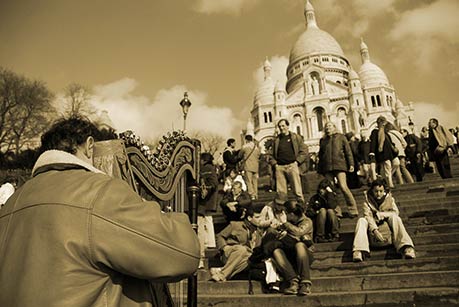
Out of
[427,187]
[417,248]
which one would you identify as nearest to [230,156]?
[427,187]

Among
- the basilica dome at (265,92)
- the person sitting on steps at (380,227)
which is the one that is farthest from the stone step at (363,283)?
the basilica dome at (265,92)

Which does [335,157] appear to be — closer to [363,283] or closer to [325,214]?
[325,214]

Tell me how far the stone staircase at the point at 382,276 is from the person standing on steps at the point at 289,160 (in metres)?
1.69

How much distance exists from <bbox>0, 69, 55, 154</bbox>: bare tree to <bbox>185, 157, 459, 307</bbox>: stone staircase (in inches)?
1019

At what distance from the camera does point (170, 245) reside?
58.3 inches

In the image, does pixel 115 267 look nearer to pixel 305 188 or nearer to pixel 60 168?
pixel 60 168

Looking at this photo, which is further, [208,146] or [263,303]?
[208,146]

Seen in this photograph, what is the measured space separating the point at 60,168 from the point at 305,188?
9.66 meters

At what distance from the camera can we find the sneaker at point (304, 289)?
491cm

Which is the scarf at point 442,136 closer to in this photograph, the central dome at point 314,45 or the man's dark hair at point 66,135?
the man's dark hair at point 66,135

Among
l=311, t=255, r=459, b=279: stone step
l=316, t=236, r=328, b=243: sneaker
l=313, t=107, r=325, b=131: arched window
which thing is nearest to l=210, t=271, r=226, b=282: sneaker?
l=311, t=255, r=459, b=279: stone step

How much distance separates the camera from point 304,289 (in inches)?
194

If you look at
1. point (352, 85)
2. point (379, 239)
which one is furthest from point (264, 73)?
point (379, 239)

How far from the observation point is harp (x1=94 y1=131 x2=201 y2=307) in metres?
2.05
